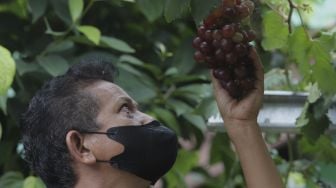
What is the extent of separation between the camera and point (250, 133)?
173 cm

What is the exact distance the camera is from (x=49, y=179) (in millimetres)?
1857

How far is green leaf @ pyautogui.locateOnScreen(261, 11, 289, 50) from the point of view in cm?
197

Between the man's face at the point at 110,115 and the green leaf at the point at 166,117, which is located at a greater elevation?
the man's face at the point at 110,115

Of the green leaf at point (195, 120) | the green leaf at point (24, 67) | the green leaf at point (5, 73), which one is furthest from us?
the green leaf at point (195, 120)

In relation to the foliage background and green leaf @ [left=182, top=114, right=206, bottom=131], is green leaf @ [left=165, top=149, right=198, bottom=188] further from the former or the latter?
green leaf @ [left=182, top=114, right=206, bottom=131]

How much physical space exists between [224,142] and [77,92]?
1.06 m

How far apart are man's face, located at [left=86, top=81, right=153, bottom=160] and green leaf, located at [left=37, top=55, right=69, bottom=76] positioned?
0.71 metres

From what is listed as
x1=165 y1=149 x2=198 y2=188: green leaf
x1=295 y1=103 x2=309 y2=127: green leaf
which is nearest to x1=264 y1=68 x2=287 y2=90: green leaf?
x1=295 y1=103 x2=309 y2=127: green leaf

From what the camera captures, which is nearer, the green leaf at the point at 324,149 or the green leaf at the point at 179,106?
the green leaf at the point at 324,149

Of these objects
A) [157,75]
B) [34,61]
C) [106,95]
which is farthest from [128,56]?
[106,95]

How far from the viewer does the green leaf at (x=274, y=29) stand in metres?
1.97

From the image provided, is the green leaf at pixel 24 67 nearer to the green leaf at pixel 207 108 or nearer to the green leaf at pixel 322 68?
the green leaf at pixel 207 108

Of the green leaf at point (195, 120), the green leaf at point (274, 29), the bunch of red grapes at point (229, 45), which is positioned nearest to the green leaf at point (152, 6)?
the bunch of red grapes at point (229, 45)

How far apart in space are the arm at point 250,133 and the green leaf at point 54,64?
92 cm
